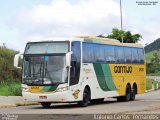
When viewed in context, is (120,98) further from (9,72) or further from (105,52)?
(9,72)

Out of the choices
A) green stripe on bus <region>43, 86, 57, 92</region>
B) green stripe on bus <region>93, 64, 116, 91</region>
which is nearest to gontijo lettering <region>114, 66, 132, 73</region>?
green stripe on bus <region>93, 64, 116, 91</region>

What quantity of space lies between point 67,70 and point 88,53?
236 cm

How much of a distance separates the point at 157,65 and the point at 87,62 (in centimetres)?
12150

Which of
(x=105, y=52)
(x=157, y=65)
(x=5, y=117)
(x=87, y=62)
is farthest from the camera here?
(x=157, y=65)

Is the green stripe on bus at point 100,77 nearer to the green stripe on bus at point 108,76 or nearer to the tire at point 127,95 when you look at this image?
the green stripe on bus at point 108,76

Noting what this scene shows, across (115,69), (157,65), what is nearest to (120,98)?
(115,69)

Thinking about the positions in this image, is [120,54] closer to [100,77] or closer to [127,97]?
[127,97]

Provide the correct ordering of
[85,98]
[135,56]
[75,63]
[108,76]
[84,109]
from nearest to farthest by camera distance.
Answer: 1. [84,109]
2. [75,63]
3. [85,98]
4. [108,76]
5. [135,56]

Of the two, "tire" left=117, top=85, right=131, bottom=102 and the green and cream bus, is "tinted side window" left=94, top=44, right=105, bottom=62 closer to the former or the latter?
the green and cream bus

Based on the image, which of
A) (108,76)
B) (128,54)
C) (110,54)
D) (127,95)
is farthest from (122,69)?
(108,76)

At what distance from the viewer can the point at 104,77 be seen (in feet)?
96.6

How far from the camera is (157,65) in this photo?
482ft

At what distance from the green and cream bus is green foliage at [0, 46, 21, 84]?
13600 millimetres

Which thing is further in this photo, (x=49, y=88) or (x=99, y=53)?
(x=99, y=53)
